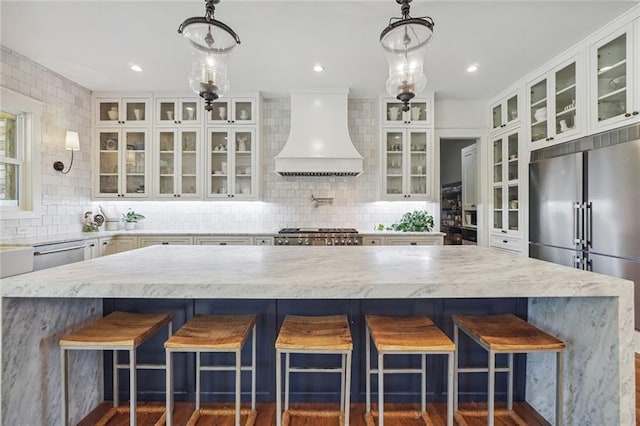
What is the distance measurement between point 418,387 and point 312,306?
2.62 feet

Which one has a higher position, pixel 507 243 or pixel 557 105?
pixel 557 105

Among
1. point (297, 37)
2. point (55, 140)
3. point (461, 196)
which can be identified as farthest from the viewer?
point (461, 196)

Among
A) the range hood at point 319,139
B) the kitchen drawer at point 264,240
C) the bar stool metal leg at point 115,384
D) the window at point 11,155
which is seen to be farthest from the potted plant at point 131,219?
the bar stool metal leg at point 115,384

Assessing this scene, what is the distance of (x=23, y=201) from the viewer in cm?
333

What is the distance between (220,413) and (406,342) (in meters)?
1.17

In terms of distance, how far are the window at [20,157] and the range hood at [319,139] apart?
8.43ft

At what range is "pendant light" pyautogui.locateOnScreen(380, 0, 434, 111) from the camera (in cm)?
174

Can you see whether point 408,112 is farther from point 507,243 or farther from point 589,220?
point 589,220

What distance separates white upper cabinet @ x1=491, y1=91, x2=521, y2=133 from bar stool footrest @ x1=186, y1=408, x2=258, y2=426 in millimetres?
4072

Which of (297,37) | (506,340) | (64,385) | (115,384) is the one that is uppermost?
(297,37)

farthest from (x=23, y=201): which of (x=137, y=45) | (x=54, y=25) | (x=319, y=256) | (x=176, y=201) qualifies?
(x=319, y=256)

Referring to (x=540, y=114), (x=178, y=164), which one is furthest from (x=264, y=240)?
(x=540, y=114)

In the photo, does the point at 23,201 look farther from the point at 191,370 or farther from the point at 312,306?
the point at 312,306

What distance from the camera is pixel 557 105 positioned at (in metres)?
3.22
